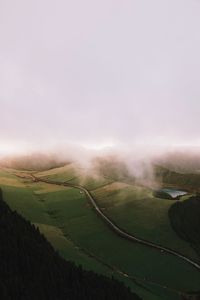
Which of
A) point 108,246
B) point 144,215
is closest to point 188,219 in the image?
point 144,215

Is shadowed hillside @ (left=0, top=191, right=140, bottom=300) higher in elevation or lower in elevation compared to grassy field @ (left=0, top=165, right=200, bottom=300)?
higher

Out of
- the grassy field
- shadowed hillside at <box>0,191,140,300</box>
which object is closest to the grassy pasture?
the grassy field

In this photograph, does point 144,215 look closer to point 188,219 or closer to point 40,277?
point 188,219

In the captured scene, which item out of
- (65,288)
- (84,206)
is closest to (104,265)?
(65,288)

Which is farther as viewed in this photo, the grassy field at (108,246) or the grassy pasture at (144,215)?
the grassy pasture at (144,215)

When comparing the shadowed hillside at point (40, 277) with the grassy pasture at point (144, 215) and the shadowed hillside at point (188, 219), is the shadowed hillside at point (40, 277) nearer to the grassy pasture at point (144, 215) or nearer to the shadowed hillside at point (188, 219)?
the grassy pasture at point (144, 215)

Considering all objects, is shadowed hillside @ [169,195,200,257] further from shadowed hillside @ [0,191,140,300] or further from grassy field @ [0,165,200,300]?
shadowed hillside @ [0,191,140,300]

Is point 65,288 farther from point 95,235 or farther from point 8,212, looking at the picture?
point 95,235

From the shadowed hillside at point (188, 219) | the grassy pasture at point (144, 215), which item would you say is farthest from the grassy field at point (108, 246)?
the shadowed hillside at point (188, 219)
